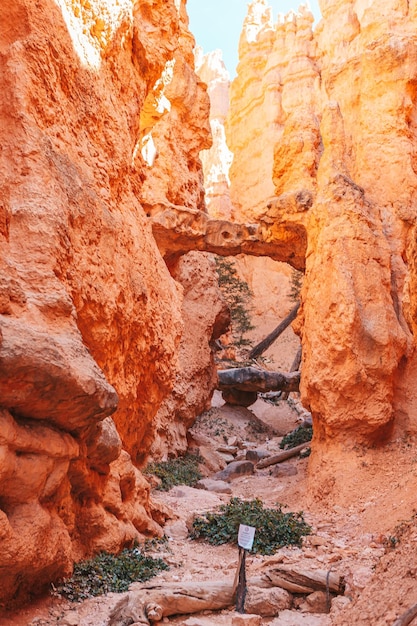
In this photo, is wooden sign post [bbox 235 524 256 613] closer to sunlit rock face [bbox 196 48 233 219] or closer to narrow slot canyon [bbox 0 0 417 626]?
narrow slot canyon [bbox 0 0 417 626]

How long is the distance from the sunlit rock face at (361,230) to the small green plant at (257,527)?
2.70 m

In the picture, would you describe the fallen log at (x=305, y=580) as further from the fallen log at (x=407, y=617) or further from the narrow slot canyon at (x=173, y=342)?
the fallen log at (x=407, y=617)

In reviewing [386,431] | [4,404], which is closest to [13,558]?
[4,404]

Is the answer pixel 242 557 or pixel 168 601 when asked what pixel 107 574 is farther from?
pixel 242 557

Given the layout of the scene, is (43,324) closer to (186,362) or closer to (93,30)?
(93,30)

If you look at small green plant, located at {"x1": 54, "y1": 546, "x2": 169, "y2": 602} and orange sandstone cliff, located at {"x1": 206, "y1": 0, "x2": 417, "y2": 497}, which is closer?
small green plant, located at {"x1": 54, "y1": 546, "x2": 169, "y2": 602}

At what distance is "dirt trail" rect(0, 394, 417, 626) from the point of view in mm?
4391

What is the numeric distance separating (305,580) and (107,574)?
1917 mm

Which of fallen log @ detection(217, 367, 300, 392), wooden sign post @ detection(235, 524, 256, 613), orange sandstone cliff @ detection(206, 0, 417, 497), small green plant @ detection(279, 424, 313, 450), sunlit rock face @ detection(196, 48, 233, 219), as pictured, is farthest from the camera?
sunlit rock face @ detection(196, 48, 233, 219)

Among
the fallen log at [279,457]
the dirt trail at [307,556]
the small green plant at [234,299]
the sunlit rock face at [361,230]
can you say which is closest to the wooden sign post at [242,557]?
the dirt trail at [307,556]

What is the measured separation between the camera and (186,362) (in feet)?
50.4

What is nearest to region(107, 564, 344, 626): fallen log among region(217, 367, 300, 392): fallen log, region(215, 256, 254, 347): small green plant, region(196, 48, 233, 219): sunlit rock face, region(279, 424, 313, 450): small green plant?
region(279, 424, 313, 450): small green plant

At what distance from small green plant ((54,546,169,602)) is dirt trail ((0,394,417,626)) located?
0.10m

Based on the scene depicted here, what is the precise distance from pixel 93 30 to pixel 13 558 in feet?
19.4
